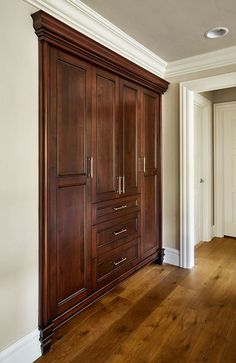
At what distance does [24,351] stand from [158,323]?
1.01 m

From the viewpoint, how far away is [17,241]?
163 cm

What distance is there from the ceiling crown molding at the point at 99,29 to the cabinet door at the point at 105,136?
31 centimetres

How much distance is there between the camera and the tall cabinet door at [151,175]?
292cm

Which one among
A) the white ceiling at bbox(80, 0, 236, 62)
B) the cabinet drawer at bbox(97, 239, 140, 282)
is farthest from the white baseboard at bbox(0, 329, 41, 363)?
the white ceiling at bbox(80, 0, 236, 62)

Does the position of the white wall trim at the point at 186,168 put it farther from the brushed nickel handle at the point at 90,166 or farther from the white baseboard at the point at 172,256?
the brushed nickel handle at the point at 90,166

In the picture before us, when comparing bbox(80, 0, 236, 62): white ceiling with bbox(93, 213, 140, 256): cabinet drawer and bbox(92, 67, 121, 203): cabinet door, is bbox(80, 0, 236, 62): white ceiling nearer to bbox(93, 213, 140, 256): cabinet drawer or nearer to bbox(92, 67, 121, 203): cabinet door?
bbox(92, 67, 121, 203): cabinet door

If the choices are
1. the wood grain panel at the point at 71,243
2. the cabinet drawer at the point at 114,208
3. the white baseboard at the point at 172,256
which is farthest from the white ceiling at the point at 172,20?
the white baseboard at the point at 172,256

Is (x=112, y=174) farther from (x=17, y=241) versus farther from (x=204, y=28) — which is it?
(x=204, y=28)

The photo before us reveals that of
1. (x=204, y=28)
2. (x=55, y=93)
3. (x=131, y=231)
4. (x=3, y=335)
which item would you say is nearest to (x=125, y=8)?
(x=204, y=28)

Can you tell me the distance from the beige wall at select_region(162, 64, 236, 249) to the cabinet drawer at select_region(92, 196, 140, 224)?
24.0 inches

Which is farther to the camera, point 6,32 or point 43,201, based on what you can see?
point 43,201

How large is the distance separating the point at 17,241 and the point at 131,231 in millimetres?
1347

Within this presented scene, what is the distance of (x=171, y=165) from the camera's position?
322cm

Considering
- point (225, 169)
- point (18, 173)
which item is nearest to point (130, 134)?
point (18, 173)
